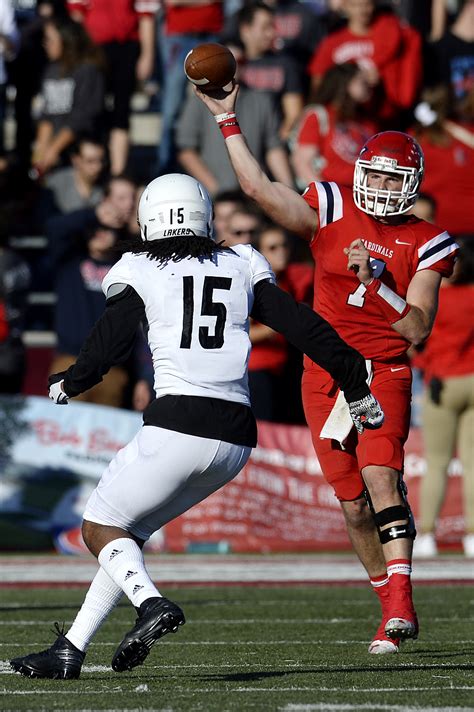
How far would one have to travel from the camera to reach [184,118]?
39.2ft

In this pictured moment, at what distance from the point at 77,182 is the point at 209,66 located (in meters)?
6.41

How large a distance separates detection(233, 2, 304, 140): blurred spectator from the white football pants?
25.2ft

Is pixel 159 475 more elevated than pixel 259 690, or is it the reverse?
pixel 159 475

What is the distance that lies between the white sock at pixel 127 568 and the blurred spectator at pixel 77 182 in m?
7.31

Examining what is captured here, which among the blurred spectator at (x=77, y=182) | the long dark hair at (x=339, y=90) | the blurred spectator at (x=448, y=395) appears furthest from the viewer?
the blurred spectator at (x=77, y=182)

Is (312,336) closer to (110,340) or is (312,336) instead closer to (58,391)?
(110,340)

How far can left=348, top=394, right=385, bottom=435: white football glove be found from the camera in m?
4.73

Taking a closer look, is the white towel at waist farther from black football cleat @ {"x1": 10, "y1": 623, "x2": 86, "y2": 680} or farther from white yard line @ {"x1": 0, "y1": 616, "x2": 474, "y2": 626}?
black football cleat @ {"x1": 10, "y1": 623, "x2": 86, "y2": 680}

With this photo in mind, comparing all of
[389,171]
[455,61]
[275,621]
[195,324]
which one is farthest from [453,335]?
[195,324]

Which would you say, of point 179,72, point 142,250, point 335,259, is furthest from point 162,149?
point 142,250

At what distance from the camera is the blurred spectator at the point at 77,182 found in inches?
457

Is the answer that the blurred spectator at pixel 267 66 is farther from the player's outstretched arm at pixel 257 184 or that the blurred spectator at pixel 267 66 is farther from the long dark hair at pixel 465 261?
the player's outstretched arm at pixel 257 184

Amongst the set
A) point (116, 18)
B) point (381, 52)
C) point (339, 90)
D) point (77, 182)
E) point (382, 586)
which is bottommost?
point (382, 586)

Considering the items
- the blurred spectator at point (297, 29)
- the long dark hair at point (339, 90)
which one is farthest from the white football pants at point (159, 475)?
the blurred spectator at point (297, 29)
